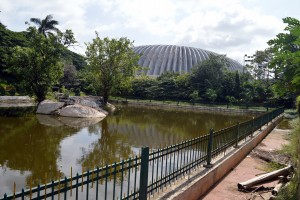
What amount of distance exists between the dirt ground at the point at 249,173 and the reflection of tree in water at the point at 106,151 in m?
4.09

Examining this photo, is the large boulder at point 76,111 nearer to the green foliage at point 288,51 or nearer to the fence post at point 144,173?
the fence post at point 144,173

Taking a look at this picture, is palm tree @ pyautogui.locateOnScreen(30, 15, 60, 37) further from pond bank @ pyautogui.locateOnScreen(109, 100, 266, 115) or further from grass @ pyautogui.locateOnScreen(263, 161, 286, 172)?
grass @ pyautogui.locateOnScreen(263, 161, 286, 172)

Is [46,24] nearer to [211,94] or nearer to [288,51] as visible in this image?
[211,94]

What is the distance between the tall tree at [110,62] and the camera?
3369 cm

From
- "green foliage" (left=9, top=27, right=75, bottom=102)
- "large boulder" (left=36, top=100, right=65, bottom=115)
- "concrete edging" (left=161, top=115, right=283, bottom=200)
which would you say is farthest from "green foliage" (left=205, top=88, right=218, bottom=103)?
"concrete edging" (left=161, top=115, right=283, bottom=200)

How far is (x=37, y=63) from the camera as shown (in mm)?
27062

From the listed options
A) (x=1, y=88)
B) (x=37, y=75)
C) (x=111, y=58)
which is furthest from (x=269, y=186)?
(x=1, y=88)

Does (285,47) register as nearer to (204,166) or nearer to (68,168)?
(204,166)

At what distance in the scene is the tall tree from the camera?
33.7m

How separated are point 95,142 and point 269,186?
8.79 m

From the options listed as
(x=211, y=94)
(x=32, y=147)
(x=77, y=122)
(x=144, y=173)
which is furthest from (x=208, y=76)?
(x=144, y=173)

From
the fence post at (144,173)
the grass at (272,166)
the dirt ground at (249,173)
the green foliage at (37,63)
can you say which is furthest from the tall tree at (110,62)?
the fence post at (144,173)

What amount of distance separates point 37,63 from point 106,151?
17.3 meters

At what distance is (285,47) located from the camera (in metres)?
4.15
